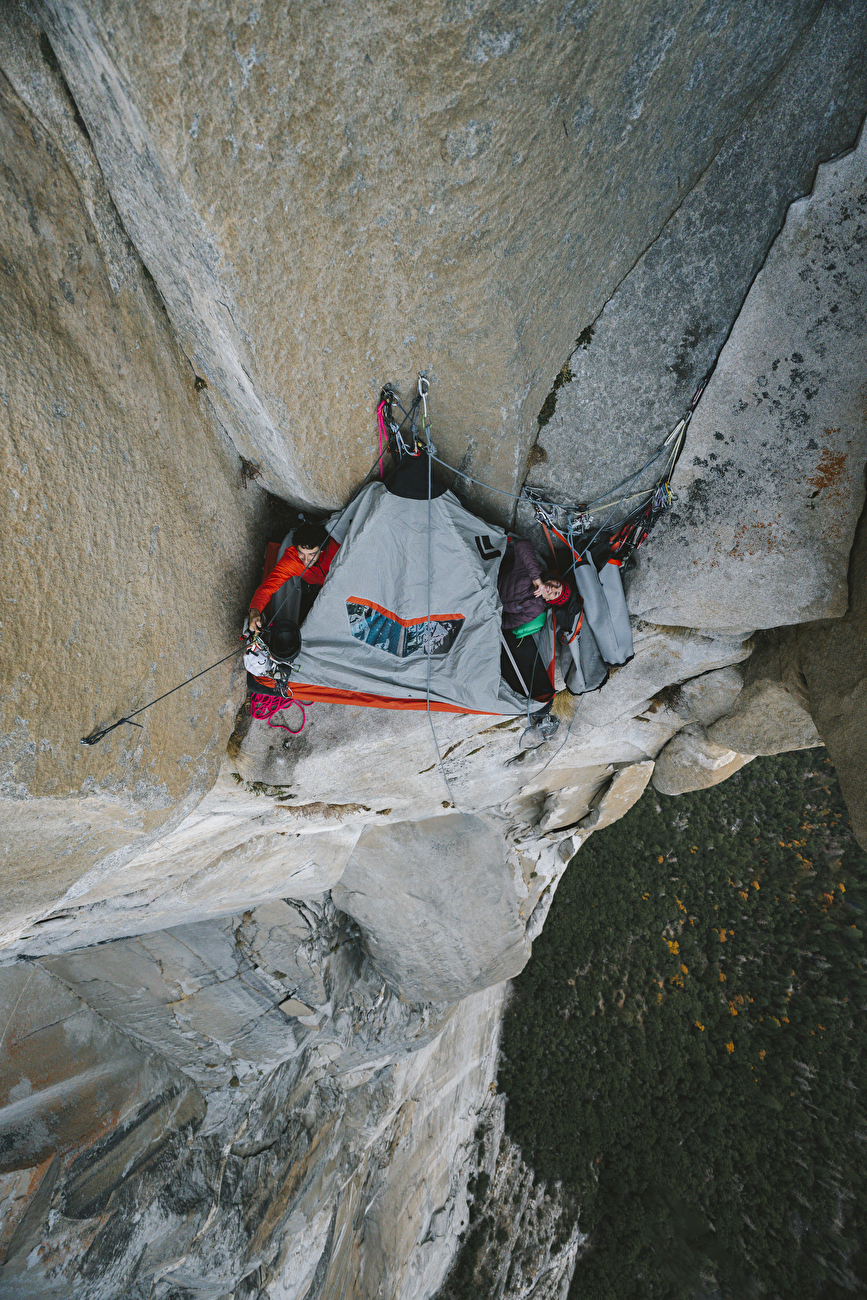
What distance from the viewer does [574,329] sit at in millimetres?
3053

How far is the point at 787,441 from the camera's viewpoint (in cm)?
303

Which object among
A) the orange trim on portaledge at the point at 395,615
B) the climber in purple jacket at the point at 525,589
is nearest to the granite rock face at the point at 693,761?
the climber in purple jacket at the point at 525,589

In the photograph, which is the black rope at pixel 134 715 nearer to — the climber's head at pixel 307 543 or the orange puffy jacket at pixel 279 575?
the orange puffy jacket at pixel 279 575

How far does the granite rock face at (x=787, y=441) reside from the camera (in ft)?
9.04

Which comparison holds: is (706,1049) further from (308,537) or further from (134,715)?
(134,715)

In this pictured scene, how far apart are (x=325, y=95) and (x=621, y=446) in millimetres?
2152

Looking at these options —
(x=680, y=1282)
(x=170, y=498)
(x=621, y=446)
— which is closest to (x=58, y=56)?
(x=170, y=498)

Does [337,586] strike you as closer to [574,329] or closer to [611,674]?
[574,329]

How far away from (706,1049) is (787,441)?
1026 cm

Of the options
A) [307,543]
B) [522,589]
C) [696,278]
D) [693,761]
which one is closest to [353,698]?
[307,543]

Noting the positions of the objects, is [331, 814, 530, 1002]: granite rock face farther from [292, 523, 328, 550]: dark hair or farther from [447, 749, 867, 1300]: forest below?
[447, 749, 867, 1300]: forest below

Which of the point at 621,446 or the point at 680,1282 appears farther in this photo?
the point at 680,1282

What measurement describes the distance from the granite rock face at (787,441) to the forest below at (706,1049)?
8896mm

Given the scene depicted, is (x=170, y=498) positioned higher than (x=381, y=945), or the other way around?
(x=170, y=498)
